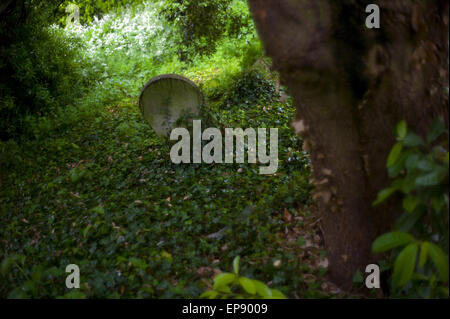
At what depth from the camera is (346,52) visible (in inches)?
84.2

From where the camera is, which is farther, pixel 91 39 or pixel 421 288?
pixel 91 39

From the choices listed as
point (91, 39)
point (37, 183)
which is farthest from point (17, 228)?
point (91, 39)

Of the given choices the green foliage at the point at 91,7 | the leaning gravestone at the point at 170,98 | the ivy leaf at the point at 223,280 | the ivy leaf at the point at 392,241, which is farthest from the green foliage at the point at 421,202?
the green foliage at the point at 91,7

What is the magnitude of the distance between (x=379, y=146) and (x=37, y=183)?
4.54 metres

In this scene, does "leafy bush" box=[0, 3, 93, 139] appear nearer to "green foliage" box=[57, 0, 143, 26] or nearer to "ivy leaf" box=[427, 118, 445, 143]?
"green foliage" box=[57, 0, 143, 26]

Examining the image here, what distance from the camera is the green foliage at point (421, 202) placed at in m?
1.76

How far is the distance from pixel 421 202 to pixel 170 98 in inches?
152

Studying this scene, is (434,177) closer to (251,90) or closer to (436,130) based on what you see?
(436,130)

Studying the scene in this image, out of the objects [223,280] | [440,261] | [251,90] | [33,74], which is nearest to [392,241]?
[440,261]

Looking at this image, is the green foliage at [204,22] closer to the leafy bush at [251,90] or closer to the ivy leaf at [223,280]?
the leafy bush at [251,90]

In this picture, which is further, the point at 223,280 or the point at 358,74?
the point at 358,74

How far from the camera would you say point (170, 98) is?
523 cm

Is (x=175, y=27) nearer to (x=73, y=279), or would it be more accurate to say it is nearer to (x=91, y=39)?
(x=91, y=39)

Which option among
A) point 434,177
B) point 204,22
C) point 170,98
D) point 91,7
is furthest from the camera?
point 91,7
